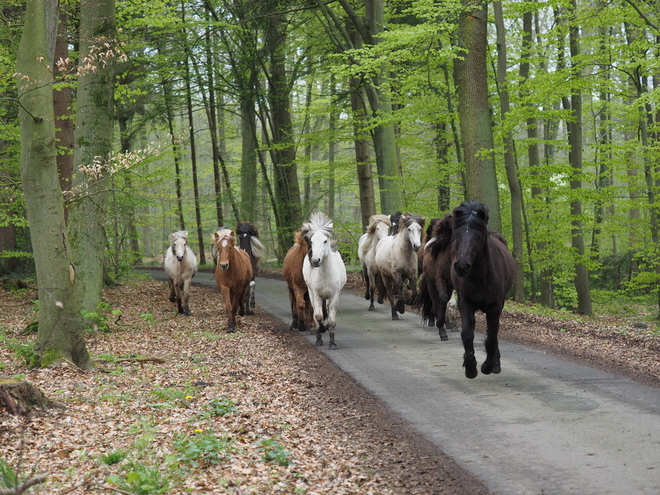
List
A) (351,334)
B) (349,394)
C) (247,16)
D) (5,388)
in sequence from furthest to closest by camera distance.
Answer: (247,16), (351,334), (349,394), (5,388)

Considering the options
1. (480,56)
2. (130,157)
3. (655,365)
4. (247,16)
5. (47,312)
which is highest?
(247,16)

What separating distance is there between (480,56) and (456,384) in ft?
34.8

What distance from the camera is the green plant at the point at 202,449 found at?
5.59 metres

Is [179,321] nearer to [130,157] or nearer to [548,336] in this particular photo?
[130,157]

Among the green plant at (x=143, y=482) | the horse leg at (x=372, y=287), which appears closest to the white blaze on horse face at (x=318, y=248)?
the horse leg at (x=372, y=287)

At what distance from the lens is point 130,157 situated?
30.9ft

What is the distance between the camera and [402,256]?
48.1 ft

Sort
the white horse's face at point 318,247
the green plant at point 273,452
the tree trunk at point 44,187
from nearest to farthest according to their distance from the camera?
the green plant at point 273,452 < the tree trunk at point 44,187 < the white horse's face at point 318,247

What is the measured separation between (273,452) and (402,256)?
30.0ft

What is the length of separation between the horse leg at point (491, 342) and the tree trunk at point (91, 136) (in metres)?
7.73

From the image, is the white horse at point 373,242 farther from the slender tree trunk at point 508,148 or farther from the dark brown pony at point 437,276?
the slender tree trunk at point 508,148

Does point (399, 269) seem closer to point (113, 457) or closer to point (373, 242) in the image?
point (373, 242)

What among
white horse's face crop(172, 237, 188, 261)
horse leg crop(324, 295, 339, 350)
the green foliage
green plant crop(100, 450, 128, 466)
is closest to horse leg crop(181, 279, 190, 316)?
white horse's face crop(172, 237, 188, 261)

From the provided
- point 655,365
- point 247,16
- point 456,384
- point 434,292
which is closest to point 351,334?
point 434,292
